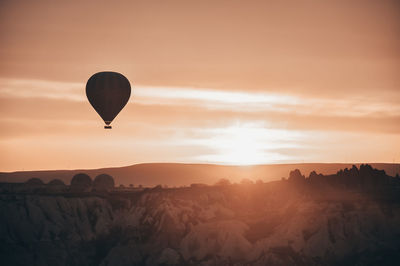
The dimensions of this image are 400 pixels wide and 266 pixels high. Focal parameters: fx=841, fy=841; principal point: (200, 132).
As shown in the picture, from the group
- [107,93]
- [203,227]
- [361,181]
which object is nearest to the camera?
[107,93]

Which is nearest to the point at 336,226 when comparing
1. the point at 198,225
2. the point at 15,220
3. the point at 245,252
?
the point at 245,252

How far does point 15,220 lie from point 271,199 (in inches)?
1960

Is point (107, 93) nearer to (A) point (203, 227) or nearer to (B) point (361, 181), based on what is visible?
(A) point (203, 227)

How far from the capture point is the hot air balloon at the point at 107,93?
14800 centimetres

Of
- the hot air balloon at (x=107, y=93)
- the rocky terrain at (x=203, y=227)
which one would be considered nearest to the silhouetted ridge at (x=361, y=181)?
the rocky terrain at (x=203, y=227)

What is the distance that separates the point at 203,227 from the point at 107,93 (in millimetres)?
29769

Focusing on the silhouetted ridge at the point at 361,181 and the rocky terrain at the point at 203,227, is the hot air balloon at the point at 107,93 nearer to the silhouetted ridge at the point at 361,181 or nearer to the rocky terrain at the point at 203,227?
the rocky terrain at the point at 203,227

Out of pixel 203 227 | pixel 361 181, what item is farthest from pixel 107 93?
pixel 361 181

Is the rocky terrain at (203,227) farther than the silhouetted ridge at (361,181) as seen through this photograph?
No

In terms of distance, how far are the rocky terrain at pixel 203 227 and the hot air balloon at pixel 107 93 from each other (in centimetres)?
2191

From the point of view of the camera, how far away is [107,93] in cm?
14812

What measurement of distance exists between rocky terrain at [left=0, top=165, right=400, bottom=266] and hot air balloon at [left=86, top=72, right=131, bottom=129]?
2191 centimetres

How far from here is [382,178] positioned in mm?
158500

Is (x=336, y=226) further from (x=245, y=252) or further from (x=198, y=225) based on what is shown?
(x=198, y=225)
